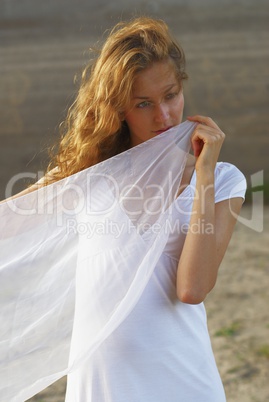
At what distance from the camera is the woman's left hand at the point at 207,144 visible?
159cm

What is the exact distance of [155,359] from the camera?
1557 millimetres

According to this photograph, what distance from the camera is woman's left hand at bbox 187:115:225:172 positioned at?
→ 1.59 m

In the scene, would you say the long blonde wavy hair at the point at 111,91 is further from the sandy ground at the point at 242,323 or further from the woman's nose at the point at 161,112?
the sandy ground at the point at 242,323

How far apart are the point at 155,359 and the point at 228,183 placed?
0.42 meters

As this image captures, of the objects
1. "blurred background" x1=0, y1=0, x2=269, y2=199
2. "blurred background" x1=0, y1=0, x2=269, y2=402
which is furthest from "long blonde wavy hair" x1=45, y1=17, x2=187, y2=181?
"blurred background" x1=0, y1=0, x2=269, y2=199

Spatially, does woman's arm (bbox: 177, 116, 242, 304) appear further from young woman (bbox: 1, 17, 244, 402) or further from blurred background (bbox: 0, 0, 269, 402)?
blurred background (bbox: 0, 0, 269, 402)

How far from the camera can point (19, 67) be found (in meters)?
7.43

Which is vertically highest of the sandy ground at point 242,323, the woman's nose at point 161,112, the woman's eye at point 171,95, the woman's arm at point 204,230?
the woman's eye at point 171,95

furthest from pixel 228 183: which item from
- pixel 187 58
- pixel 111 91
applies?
pixel 187 58

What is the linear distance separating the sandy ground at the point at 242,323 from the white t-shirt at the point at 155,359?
1.59m

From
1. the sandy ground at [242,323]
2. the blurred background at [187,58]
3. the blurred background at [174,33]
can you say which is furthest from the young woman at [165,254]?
the blurred background at [174,33]

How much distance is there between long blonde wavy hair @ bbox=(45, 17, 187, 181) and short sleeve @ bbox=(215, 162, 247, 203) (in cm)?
24

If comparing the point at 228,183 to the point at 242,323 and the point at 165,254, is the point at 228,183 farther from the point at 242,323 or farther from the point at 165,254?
the point at 242,323

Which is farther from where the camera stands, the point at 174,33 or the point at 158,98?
the point at 174,33
